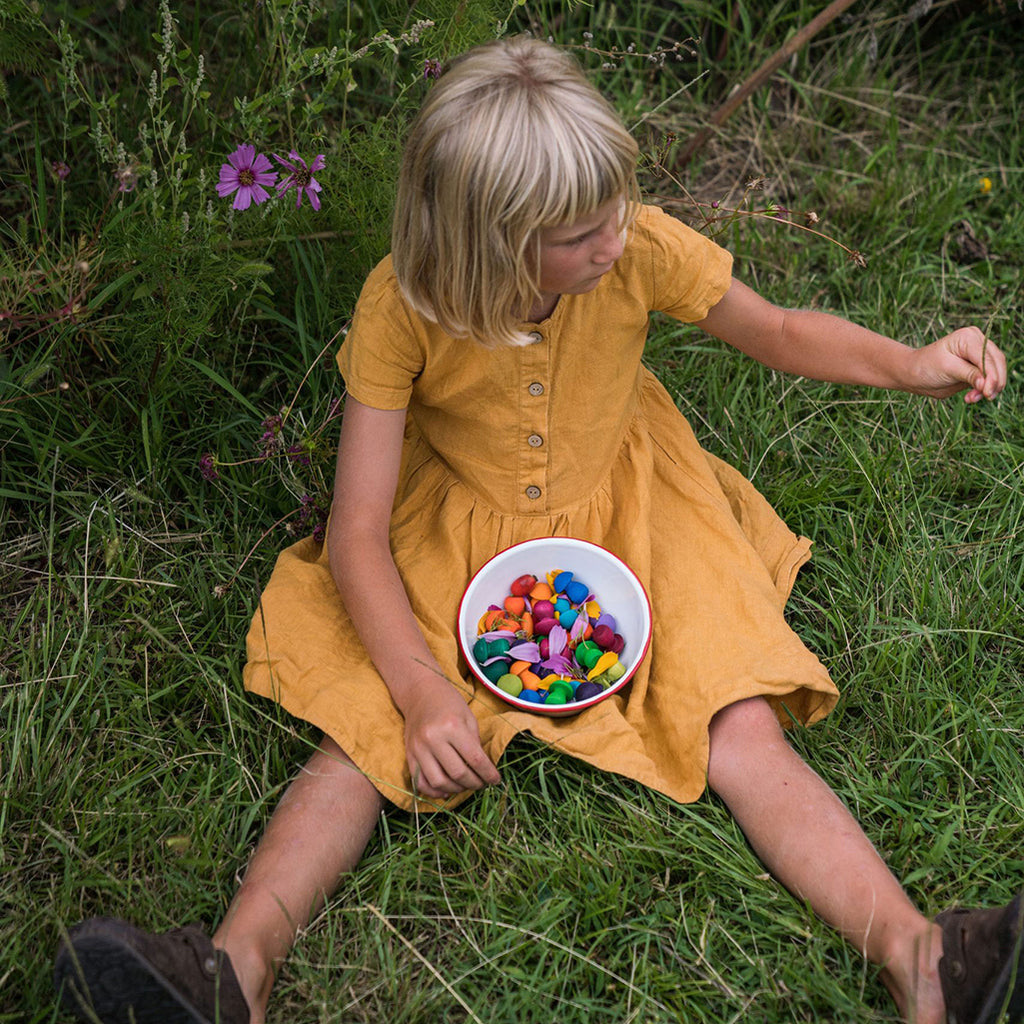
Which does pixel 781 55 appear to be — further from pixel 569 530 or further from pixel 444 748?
pixel 444 748

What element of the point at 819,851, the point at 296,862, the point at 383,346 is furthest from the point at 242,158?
the point at 819,851

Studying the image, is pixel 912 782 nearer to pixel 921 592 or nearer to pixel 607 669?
pixel 921 592

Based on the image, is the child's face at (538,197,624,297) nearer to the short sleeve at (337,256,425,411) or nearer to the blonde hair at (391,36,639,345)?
the blonde hair at (391,36,639,345)

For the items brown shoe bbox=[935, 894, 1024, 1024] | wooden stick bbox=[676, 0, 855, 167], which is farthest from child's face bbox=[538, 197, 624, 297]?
wooden stick bbox=[676, 0, 855, 167]

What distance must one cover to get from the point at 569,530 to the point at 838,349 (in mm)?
515

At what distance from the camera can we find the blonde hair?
4.61ft

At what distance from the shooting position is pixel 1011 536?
2.07 metres

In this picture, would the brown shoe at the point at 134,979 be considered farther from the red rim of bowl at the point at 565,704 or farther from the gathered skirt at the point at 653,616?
the red rim of bowl at the point at 565,704

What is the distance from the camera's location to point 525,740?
5.89 feet

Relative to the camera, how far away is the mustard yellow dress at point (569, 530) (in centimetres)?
169

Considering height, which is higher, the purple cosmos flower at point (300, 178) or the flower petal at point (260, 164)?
the flower petal at point (260, 164)

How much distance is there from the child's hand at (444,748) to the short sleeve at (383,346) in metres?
0.45

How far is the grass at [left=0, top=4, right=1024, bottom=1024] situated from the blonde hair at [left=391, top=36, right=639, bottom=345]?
370 millimetres

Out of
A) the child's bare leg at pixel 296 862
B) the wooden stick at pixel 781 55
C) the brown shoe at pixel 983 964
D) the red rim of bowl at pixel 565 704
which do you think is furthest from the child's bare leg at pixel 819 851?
the wooden stick at pixel 781 55
